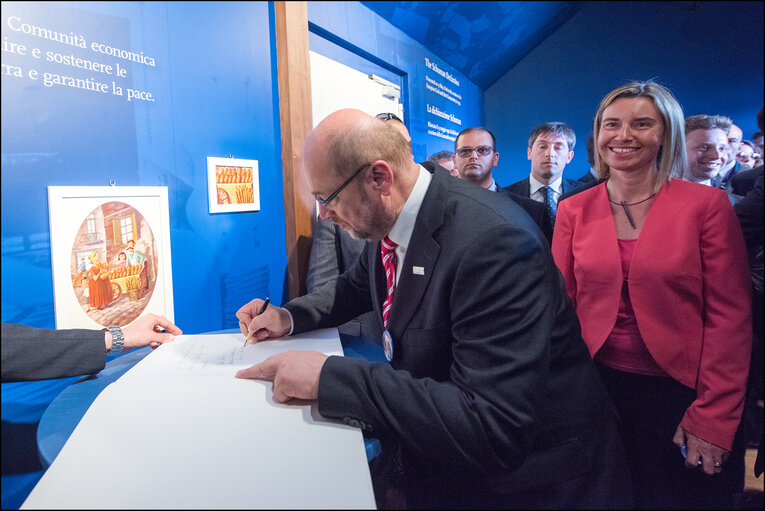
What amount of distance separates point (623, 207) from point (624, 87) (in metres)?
0.37

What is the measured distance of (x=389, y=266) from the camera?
0.95m

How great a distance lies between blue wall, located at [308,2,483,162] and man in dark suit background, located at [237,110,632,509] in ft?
1.52

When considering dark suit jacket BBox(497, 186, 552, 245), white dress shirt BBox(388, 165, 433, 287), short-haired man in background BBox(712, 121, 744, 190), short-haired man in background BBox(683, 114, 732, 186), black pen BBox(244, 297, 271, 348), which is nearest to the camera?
white dress shirt BBox(388, 165, 433, 287)

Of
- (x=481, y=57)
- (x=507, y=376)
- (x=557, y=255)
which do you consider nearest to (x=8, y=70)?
(x=507, y=376)

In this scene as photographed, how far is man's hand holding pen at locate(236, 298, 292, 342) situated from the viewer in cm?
104

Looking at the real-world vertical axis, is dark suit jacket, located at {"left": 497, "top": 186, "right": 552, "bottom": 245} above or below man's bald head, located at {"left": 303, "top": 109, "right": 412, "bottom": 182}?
below

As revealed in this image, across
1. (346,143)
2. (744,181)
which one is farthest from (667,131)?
(346,143)

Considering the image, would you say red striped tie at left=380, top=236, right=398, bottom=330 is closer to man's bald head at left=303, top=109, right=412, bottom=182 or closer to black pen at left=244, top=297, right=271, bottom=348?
man's bald head at left=303, top=109, right=412, bottom=182

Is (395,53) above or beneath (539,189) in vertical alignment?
above

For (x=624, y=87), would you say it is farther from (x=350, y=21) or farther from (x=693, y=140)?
(x=693, y=140)

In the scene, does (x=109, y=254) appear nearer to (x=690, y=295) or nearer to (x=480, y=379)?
(x=480, y=379)

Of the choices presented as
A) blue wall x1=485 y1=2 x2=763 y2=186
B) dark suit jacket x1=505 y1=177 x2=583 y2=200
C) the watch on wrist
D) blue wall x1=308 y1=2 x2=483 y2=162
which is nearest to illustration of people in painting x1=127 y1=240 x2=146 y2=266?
the watch on wrist

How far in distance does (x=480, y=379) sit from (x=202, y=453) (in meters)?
0.44

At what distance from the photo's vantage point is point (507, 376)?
67 cm
